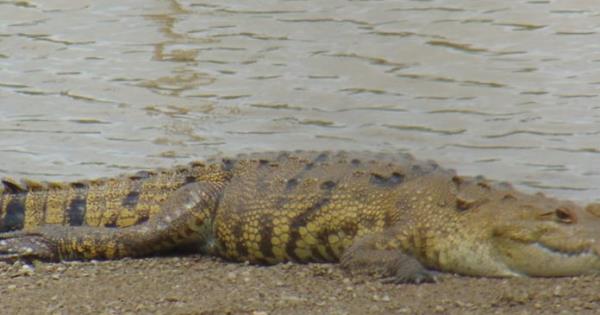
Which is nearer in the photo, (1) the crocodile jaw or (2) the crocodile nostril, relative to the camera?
(1) the crocodile jaw

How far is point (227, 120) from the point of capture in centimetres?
993

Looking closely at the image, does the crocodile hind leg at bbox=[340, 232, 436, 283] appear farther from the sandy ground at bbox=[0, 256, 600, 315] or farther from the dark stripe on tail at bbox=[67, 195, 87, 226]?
the dark stripe on tail at bbox=[67, 195, 87, 226]

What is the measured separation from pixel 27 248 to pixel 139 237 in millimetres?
553

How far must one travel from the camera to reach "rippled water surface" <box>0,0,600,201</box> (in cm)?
926

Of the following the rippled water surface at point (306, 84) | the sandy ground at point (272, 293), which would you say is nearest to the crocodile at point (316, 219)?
the sandy ground at point (272, 293)

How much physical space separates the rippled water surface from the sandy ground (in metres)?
2.45

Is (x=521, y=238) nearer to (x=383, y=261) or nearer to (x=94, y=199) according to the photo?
(x=383, y=261)

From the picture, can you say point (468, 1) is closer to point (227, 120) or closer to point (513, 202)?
point (227, 120)

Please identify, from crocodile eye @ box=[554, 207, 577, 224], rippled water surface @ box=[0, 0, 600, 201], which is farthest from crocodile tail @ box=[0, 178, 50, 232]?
crocodile eye @ box=[554, 207, 577, 224]

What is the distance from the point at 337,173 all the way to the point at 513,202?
0.90 metres

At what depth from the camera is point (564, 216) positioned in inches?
244

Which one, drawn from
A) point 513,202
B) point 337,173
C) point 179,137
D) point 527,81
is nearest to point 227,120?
point 179,137

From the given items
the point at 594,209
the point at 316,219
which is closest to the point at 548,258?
the point at 594,209

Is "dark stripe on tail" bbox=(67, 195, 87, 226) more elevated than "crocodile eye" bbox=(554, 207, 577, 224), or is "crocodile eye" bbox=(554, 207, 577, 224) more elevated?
"crocodile eye" bbox=(554, 207, 577, 224)
